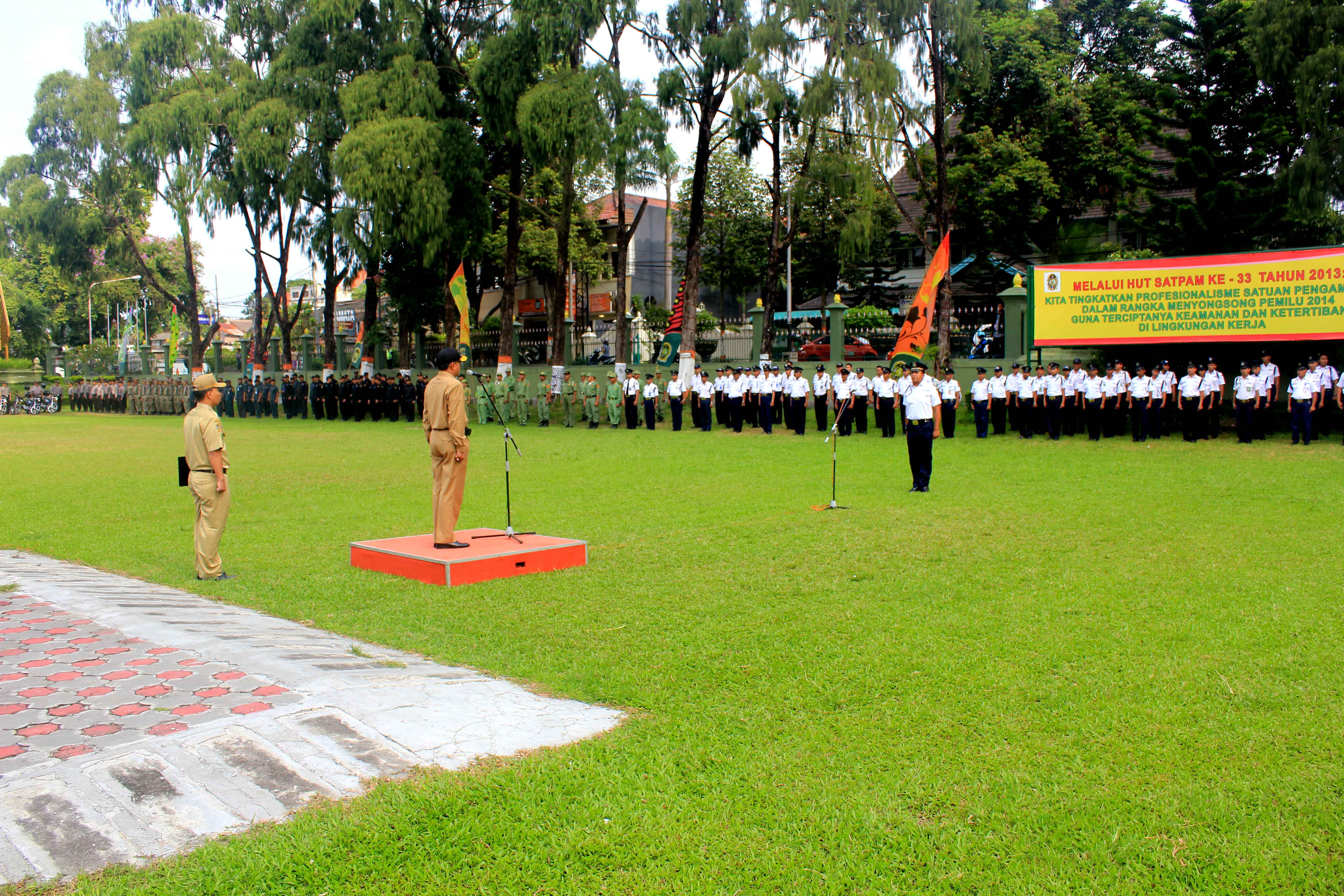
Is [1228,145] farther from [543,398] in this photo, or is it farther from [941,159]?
[543,398]

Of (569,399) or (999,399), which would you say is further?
(569,399)

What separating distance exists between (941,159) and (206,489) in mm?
20646

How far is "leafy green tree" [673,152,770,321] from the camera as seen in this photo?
3894cm

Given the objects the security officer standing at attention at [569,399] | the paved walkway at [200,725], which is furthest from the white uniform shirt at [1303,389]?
the paved walkway at [200,725]

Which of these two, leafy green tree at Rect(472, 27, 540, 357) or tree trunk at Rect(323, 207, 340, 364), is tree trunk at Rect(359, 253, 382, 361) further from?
leafy green tree at Rect(472, 27, 540, 357)

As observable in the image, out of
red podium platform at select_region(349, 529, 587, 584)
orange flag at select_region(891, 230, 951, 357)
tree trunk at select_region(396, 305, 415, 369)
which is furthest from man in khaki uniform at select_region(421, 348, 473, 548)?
tree trunk at select_region(396, 305, 415, 369)

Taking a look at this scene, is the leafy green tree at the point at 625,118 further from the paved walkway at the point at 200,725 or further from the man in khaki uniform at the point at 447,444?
the paved walkway at the point at 200,725

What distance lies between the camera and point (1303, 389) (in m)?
17.7

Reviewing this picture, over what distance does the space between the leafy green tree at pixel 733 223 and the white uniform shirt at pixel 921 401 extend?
27.2 metres

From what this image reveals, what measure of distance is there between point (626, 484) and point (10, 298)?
62216 mm

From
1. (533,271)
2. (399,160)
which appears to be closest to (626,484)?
(399,160)

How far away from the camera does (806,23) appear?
80.6 feet

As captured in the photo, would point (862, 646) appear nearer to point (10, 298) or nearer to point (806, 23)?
point (806, 23)

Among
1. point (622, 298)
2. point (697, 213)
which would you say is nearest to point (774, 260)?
point (697, 213)
